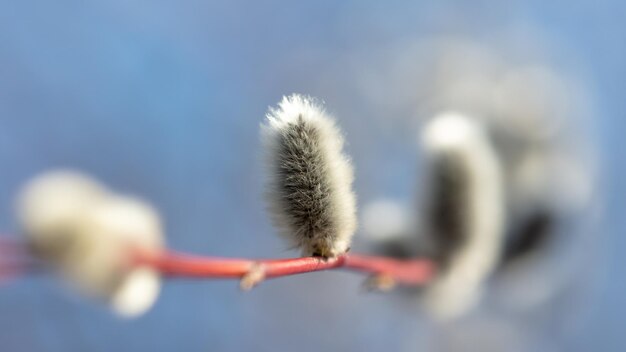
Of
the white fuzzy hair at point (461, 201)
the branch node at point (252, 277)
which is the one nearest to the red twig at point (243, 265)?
the branch node at point (252, 277)

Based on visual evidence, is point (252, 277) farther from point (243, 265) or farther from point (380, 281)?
point (380, 281)

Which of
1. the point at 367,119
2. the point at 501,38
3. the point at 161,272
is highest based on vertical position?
the point at 501,38

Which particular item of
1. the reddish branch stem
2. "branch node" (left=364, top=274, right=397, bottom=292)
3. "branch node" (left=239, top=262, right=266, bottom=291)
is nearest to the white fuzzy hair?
"branch node" (left=364, top=274, right=397, bottom=292)

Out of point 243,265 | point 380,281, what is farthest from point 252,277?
point 380,281

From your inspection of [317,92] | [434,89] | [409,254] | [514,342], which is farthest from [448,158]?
[514,342]

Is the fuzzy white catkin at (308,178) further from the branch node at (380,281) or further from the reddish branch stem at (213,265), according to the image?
the branch node at (380,281)

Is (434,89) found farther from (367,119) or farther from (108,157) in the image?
(108,157)
